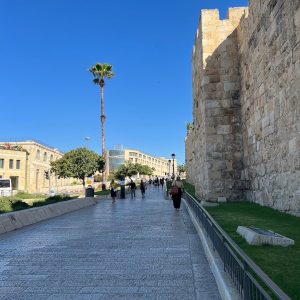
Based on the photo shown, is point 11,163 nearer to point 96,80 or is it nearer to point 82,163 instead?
point 82,163

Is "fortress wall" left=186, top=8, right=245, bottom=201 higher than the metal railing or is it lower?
higher

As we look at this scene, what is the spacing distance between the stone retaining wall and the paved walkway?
0.60 meters

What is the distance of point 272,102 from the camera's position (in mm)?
11656

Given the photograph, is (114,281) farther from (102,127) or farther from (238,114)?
(102,127)

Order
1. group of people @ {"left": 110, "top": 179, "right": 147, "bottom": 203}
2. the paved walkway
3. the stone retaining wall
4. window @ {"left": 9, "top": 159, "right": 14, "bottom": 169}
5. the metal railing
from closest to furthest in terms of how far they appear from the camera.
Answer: the metal railing
the paved walkway
the stone retaining wall
group of people @ {"left": 110, "top": 179, "right": 147, "bottom": 203}
window @ {"left": 9, "top": 159, "right": 14, "bottom": 169}

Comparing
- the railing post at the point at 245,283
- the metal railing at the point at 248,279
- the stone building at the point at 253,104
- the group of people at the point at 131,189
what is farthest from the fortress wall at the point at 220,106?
the railing post at the point at 245,283

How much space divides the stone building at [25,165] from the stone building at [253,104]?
4897 centimetres

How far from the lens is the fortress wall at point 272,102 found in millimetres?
9805

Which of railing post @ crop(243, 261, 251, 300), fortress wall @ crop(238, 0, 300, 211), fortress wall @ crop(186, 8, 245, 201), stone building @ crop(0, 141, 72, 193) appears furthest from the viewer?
stone building @ crop(0, 141, 72, 193)

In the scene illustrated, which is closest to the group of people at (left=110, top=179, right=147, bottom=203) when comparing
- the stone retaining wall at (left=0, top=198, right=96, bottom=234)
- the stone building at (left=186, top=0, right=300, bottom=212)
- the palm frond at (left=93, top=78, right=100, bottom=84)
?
the stone retaining wall at (left=0, top=198, right=96, bottom=234)

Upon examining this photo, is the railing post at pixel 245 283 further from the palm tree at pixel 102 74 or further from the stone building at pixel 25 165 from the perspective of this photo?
the stone building at pixel 25 165

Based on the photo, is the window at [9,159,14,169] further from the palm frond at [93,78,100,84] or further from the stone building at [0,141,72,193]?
the palm frond at [93,78,100,84]

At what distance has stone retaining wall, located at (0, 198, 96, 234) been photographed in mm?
11078

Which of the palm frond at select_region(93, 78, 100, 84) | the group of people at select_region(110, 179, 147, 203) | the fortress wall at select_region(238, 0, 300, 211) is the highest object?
the palm frond at select_region(93, 78, 100, 84)
